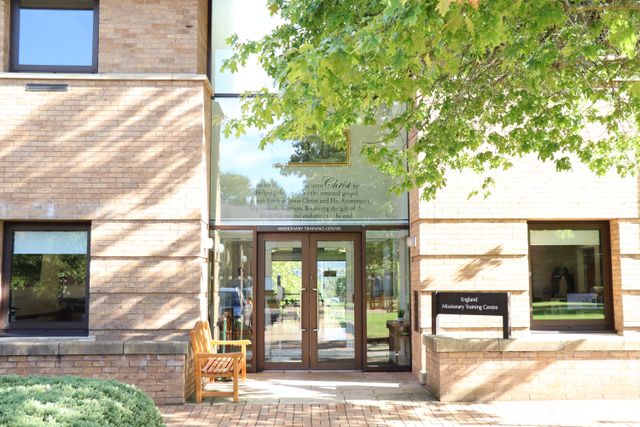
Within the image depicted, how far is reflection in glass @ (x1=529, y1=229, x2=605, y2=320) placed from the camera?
33.6 feet

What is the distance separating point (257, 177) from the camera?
1095cm

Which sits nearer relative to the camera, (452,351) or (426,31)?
(426,31)

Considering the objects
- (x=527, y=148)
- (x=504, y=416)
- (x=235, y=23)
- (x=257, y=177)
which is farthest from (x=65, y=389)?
(x=235, y=23)

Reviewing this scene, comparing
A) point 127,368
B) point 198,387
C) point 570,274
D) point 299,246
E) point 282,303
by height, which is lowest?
point 198,387

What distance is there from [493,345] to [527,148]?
253 cm

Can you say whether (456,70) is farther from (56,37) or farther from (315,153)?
(56,37)

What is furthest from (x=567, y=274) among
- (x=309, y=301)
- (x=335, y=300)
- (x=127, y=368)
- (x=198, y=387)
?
(x=127, y=368)

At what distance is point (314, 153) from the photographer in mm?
11055

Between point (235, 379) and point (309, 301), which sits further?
point (309, 301)

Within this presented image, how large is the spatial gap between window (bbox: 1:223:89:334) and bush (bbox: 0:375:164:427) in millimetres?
4810

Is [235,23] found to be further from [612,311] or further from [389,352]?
[612,311]

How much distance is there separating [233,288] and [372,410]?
3647 millimetres

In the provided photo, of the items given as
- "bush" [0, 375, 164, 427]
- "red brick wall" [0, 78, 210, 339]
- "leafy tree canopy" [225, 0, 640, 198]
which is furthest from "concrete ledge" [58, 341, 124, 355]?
"bush" [0, 375, 164, 427]

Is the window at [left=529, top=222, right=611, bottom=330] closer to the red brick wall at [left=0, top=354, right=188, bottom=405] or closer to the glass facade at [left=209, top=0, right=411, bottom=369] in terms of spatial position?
the glass facade at [left=209, top=0, right=411, bottom=369]
